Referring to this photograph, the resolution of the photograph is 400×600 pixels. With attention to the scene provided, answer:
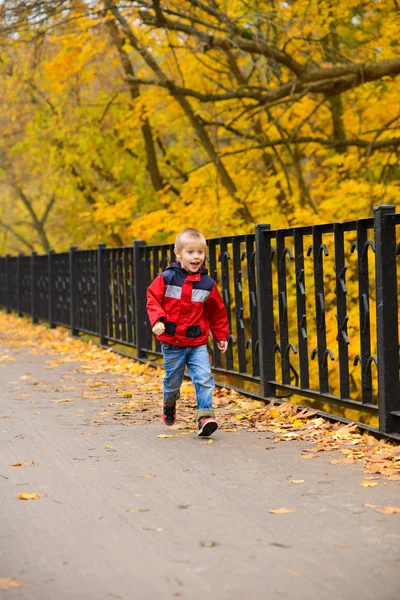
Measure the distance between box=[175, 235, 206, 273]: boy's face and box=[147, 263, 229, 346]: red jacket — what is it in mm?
104

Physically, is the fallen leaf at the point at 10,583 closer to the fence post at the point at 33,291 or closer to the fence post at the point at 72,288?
the fence post at the point at 72,288

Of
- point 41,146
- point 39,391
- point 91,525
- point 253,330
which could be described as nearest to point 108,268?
point 39,391

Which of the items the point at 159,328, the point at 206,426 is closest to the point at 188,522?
the point at 206,426

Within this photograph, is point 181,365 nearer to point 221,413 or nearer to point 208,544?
point 221,413

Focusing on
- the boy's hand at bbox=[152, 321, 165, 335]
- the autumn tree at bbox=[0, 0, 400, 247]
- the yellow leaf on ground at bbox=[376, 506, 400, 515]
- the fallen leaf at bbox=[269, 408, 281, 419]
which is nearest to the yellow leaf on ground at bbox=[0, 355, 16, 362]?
the autumn tree at bbox=[0, 0, 400, 247]

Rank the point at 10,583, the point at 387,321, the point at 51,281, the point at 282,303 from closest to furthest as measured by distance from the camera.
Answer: the point at 10,583
the point at 387,321
the point at 282,303
the point at 51,281

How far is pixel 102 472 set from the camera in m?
5.85

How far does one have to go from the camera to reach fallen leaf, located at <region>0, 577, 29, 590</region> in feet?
12.1

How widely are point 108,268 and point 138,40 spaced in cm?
718

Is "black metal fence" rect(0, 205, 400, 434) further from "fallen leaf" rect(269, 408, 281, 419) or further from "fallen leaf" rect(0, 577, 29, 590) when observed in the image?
"fallen leaf" rect(0, 577, 29, 590)

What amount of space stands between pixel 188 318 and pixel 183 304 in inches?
5.0

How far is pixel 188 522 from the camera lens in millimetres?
4594

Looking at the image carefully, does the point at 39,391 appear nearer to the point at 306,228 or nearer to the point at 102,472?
the point at 306,228

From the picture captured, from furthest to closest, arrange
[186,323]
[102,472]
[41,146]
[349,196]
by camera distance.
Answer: [41,146] → [349,196] → [186,323] → [102,472]
